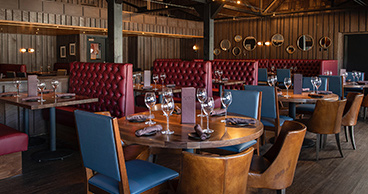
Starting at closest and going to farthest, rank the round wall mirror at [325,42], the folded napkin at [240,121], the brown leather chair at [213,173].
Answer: the brown leather chair at [213,173] → the folded napkin at [240,121] → the round wall mirror at [325,42]

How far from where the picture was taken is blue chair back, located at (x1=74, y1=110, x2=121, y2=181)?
191cm

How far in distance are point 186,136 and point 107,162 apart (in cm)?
58

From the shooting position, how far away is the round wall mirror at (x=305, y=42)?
13608 mm

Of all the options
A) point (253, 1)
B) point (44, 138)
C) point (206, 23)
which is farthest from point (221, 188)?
point (253, 1)

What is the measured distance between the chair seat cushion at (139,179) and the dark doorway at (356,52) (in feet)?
43.4

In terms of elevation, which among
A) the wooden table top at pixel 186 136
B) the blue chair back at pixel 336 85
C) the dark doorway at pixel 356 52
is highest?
the dark doorway at pixel 356 52

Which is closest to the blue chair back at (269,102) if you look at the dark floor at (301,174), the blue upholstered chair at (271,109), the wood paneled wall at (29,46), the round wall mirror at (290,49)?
the blue upholstered chair at (271,109)

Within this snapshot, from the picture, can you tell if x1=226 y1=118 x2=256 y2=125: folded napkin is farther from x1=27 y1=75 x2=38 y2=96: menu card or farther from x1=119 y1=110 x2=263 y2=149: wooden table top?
x1=27 y1=75 x2=38 y2=96: menu card

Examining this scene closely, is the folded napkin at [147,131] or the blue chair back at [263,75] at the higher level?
the blue chair back at [263,75]

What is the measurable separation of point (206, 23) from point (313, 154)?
20.5 ft

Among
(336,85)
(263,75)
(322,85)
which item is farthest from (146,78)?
(263,75)

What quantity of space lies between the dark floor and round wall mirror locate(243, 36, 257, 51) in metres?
11.0

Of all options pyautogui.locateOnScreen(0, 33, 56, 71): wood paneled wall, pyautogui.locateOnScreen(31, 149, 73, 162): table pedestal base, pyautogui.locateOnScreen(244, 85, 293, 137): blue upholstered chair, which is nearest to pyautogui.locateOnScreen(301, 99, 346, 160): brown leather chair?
pyautogui.locateOnScreen(244, 85, 293, 137): blue upholstered chair

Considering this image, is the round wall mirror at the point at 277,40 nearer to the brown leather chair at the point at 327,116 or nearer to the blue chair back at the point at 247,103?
the brown leather chair at the point at 327,116
